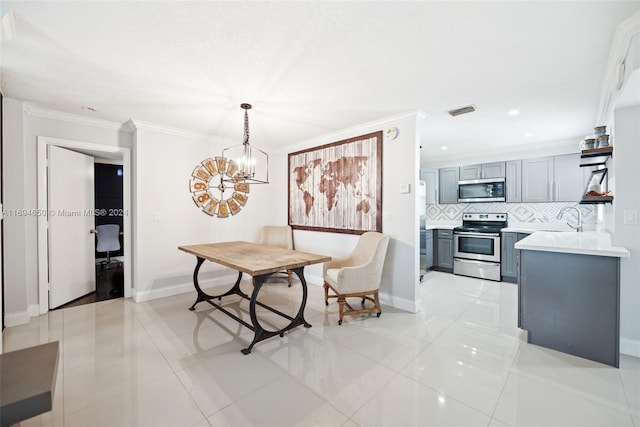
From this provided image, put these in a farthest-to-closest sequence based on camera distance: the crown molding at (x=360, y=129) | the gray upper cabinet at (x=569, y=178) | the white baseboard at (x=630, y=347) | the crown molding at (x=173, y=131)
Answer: the gray upper cabinet at (x=569, y=178) < the crown molding at (x=173, y=131) < the crown molding at (x=360, y=129) < the white baseboard at (x=630, y=347)

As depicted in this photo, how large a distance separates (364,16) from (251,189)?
3543 millimetres

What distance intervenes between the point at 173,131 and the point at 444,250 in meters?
5.01

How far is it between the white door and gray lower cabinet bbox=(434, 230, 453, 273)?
227 inches

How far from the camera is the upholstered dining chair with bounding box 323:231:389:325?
297 cm

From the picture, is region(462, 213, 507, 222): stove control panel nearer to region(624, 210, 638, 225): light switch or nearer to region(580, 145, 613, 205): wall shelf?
region(580, 145, 613, 205): wall shelf

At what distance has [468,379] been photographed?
1.99 metres

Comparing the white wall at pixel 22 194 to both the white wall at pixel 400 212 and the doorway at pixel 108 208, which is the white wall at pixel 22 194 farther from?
the white wall at pixel 400 212

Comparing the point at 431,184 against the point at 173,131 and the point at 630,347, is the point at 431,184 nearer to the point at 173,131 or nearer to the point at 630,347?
the point at 630,347

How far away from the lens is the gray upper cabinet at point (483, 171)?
4.92m

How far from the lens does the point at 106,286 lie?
14.3 feet

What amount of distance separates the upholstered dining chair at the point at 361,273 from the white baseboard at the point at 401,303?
0.90 feet

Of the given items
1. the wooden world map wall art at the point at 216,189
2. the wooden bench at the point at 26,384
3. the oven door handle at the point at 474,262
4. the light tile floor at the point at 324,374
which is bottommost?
the light tile floor at the point at 324,374

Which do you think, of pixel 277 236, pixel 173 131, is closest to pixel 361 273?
pixel 277 236

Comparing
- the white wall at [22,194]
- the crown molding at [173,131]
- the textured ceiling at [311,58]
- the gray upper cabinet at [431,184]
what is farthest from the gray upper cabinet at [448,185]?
the white wall at [22,194]
